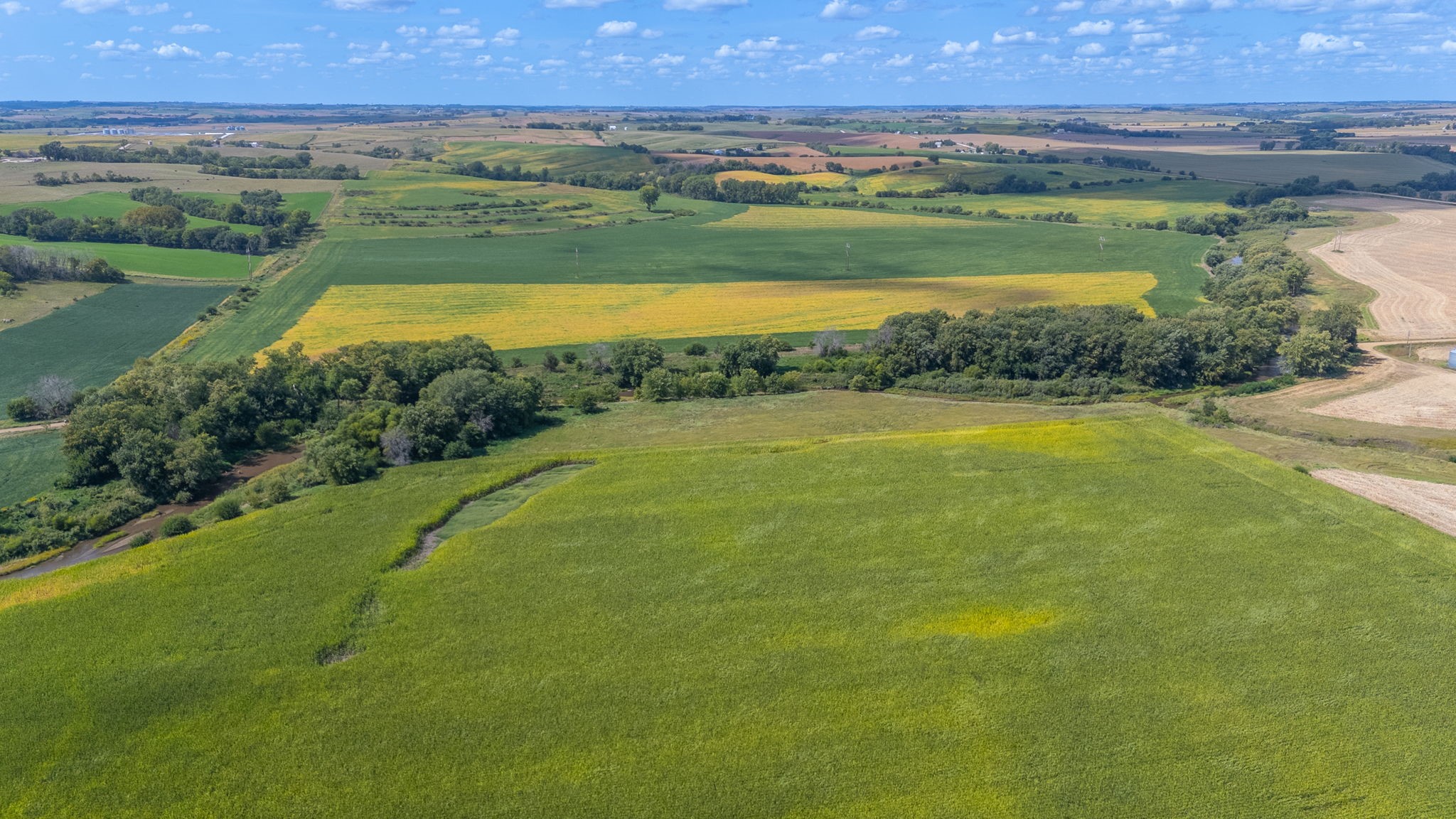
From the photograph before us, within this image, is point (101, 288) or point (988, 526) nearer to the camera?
point (988, 526)

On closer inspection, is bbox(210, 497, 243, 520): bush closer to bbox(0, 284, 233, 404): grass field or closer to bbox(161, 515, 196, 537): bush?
bbox(161, 515, 196, 537): bush

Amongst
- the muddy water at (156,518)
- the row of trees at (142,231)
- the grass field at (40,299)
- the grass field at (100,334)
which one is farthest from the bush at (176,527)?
the row of trees at (142,231)

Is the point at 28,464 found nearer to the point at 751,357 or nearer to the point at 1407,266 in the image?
the point at 751,357

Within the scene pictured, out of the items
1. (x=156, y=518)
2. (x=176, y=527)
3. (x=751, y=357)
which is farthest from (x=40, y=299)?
(x=751, y=357)

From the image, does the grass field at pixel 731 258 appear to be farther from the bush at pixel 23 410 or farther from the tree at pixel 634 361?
the tree at pixel 634 361

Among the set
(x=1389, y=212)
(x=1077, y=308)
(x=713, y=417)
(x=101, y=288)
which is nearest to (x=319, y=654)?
(x=713, y=417)

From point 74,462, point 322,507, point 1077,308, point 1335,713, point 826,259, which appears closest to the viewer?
point 1335,713

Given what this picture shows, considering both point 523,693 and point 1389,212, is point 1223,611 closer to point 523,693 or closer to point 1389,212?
point 523,693
